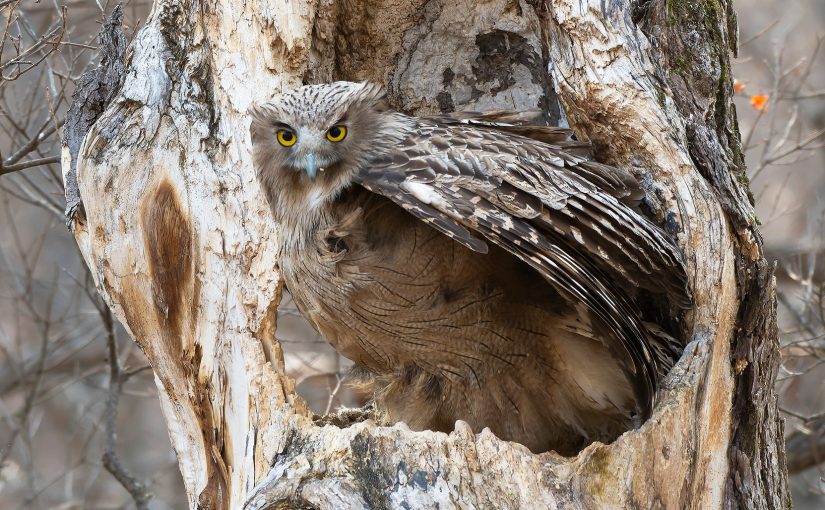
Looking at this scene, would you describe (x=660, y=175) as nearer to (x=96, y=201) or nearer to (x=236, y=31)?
(x=236, y=31)

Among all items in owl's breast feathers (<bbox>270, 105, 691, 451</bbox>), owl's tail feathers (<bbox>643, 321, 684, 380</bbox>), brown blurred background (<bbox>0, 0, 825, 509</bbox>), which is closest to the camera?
owl's breast feathers (<bbox>270, 105, 691, 451</bbox>)

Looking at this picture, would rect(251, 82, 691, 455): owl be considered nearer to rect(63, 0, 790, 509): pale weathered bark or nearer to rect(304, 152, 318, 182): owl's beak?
rect(304, 152, 318, 182): owl's beak

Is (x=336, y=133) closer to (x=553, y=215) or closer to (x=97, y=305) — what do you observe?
(x=553, y=215)

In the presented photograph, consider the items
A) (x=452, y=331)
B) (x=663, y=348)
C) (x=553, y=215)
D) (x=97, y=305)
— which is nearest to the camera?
(x=553, y=215)

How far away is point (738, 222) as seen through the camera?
321 centimetres

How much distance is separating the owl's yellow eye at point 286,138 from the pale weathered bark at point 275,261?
0.87ft

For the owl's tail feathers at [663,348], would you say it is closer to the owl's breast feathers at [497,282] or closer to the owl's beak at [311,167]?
the owl's breast feathers at [497,282]

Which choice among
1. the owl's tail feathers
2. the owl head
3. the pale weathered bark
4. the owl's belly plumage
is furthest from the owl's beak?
the owl's tail feathers

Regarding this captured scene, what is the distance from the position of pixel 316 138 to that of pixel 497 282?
79 centimetres

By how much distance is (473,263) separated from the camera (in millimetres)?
3338

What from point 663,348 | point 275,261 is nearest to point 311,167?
point 275,261

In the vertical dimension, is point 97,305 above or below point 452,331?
above

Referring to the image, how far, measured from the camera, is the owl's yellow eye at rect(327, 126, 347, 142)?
131 inches

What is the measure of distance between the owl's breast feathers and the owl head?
0.27ft
